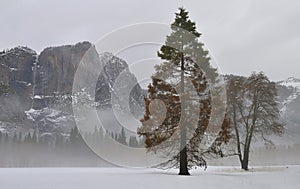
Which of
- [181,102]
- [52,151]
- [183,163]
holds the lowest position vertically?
[52,151]

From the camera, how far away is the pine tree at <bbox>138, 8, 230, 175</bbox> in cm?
2145

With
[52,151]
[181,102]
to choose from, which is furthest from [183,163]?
[52,151]

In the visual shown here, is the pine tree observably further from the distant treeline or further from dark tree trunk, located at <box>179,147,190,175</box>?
the distant treeline

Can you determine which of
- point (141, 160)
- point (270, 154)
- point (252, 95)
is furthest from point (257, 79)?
point (270, 154)

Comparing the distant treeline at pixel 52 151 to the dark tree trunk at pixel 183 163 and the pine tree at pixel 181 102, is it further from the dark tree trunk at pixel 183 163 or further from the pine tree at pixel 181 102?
the dark tree trunk at pixel 183 163

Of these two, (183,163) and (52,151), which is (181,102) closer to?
(183,163)

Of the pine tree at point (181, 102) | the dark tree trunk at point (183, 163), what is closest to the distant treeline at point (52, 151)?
the pine tree at point (181, 102)

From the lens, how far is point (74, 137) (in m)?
110

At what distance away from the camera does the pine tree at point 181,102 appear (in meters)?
21.5

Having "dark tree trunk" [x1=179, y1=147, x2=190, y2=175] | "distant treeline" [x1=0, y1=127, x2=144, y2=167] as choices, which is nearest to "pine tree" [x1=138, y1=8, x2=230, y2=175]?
"dark tree trunk" [x1=179, y1=147, x2=190, y2=175]

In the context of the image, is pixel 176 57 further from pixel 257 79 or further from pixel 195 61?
pixel 257 79

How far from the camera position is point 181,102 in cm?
2153

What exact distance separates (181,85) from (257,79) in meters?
12.1

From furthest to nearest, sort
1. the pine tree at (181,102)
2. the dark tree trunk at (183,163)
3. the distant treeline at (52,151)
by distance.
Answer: the distant treeline at (52,151) < the pine tree at (181,102) < the dark tree trunk at (183,163)
